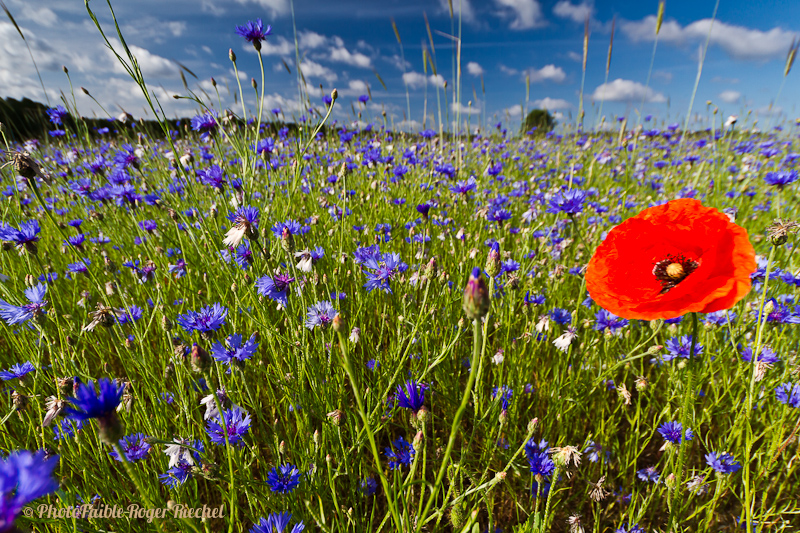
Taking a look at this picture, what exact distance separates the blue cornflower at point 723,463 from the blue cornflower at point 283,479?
4.91ft

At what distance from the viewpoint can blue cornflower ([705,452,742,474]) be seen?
1.22 m

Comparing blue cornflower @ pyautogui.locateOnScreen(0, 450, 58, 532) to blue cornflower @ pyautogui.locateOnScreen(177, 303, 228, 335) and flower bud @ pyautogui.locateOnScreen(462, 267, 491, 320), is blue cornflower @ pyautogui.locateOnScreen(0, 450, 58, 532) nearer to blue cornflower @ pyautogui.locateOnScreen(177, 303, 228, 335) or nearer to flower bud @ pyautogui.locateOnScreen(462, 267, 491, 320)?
flower bud @ pyautogui.locateOnScreen(462, 267, 491, 320)

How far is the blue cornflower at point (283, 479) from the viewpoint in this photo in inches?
43.6

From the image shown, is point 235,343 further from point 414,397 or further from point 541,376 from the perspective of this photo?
point 541,376

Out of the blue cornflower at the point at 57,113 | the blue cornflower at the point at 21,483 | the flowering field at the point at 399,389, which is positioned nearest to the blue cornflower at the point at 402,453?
the flowering field at the point at 399,389

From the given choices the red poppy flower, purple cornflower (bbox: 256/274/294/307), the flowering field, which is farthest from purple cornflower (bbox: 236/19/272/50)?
the red poppy flower

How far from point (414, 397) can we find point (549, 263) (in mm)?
1925

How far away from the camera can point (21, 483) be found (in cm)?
39

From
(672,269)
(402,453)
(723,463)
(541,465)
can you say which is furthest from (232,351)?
(723,463)

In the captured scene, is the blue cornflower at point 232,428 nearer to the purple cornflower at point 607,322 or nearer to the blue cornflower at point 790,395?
the purple cornflower at point 607,322

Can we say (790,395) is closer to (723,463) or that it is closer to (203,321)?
(723,463)

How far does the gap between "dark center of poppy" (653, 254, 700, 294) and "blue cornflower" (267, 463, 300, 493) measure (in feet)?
4.22

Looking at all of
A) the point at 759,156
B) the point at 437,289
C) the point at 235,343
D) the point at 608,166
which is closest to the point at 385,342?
the point at 437,289

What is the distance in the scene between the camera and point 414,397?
1021 mm
